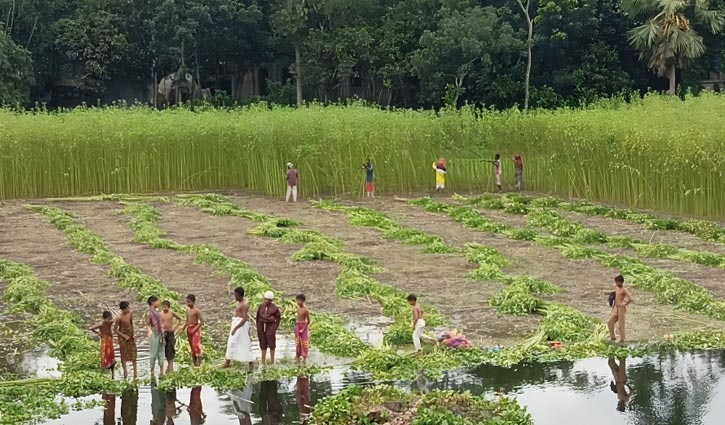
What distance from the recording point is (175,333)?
1285cm

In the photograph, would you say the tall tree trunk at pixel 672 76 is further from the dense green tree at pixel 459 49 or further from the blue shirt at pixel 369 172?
the blue shirt at pixel 369 172

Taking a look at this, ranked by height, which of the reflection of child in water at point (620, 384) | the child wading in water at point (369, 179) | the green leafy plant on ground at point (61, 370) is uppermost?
the child wading in water at point (369, 179)

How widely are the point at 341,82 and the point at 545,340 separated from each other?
1470 inches

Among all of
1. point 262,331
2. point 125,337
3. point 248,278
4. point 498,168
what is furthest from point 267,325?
point 498,168

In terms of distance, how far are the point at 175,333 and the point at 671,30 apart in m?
33.3

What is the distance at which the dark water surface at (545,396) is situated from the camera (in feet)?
35.7

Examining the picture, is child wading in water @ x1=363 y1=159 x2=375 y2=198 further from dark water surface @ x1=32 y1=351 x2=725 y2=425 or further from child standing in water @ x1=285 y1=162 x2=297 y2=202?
dark water surface @ x1=32 y1=351 x2=725 y2=425

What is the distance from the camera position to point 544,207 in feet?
90.2

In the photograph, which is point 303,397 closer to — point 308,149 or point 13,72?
point 308,149

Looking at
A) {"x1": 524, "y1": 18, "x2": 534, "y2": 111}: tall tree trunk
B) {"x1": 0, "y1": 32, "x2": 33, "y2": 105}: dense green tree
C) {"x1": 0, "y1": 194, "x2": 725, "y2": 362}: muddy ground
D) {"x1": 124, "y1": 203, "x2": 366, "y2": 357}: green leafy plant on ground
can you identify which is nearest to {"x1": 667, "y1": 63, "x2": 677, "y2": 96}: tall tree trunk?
{"x1": 524, "y1": 18, "x2": 534, "y2": 111}: tall tree trunk

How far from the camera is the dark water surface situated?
10.9 meters

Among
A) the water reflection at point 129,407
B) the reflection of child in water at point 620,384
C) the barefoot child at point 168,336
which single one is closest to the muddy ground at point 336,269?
the reflection of child in water at point 620,384

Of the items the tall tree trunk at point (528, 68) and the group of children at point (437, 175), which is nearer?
the group of children at point (437, 175)

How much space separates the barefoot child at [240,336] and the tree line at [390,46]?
104 ft
